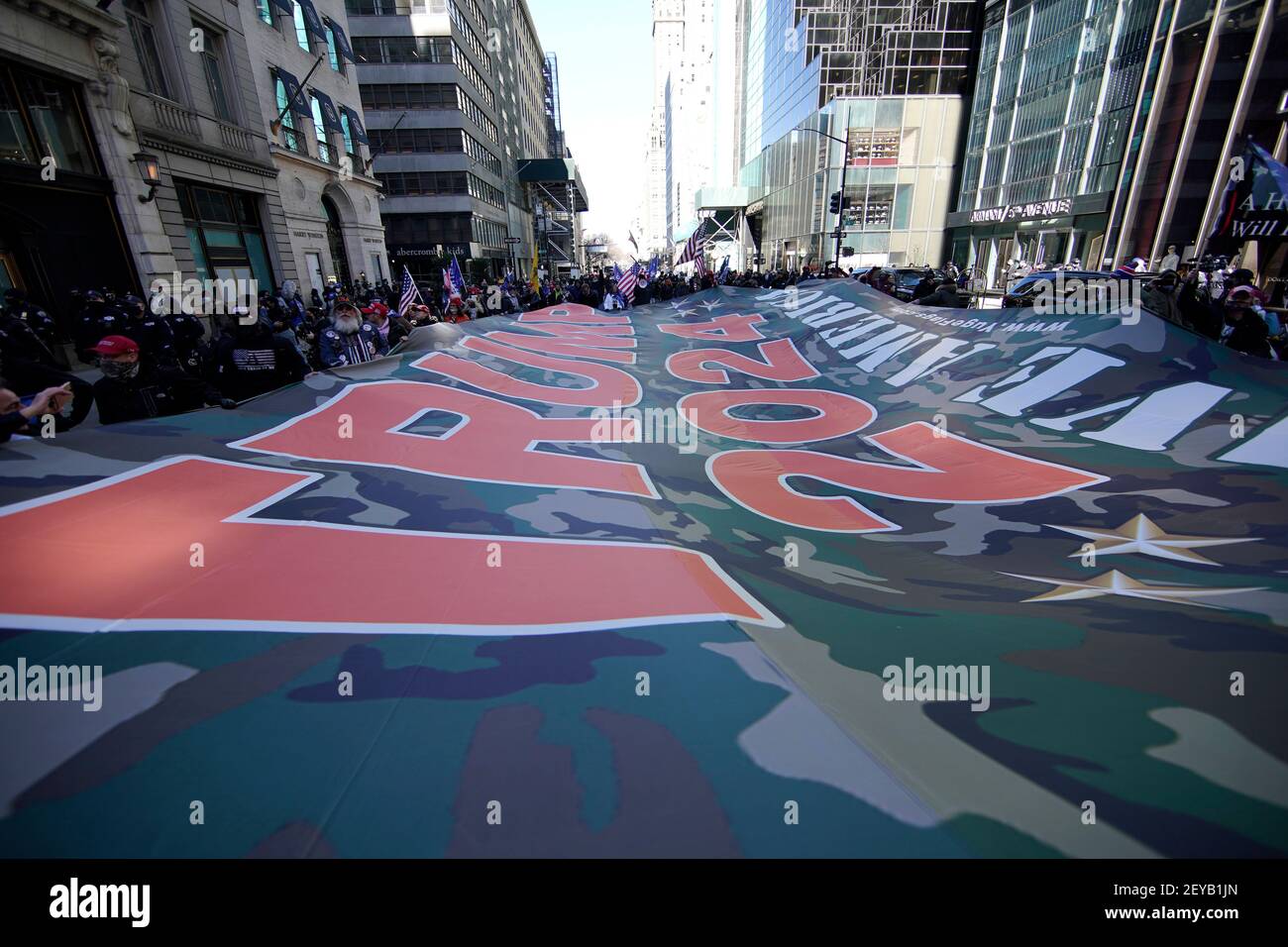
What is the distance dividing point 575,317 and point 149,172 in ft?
43.1

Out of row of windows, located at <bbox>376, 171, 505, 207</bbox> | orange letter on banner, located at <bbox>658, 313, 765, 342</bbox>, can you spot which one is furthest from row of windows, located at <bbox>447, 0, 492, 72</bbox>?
orange letter on banner, located at <bbox>658, 313, 765, 342</bbox>

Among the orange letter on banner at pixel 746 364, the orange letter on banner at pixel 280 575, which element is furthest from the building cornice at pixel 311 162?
the orange letter on banner at pixel 280 575

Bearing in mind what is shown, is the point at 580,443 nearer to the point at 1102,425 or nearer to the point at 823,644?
the point at 823,644

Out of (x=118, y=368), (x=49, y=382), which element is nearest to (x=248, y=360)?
(x=118, y=368)

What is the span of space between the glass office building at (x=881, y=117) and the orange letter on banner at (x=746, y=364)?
40259 millimetres

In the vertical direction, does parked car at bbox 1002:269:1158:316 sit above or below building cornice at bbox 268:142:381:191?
below

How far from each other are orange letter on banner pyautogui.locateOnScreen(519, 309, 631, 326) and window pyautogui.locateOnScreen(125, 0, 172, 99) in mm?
14581

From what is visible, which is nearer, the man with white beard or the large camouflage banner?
the large camouflage banner

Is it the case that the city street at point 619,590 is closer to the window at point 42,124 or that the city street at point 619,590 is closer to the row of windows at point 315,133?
the window at point 42,124

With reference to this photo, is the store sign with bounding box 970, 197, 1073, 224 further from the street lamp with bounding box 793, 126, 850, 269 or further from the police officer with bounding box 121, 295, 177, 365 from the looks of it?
the police officer with bounding box 121, 295, 177, 365

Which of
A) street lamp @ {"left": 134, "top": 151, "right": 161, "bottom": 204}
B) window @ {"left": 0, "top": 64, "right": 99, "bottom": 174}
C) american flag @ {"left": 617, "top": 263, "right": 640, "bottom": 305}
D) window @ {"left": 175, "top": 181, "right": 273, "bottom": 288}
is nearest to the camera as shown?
window @ {"left": 0, "top": 64, "right": 99, "bottom": 174}

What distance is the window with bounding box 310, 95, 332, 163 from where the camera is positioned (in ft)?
85.0

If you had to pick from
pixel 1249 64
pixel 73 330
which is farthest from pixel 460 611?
pixel 1249 64

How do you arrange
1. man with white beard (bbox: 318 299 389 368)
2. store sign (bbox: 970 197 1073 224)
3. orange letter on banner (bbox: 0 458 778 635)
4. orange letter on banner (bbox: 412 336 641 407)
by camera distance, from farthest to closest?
store sign (bbox: 970 197 1073 224)
man with white beard (bbox: 318 299 389 368)
orange letter on banner (bbox: 412 336 641 407)
orange letter on banner (bbox: 0 458 778 635)
